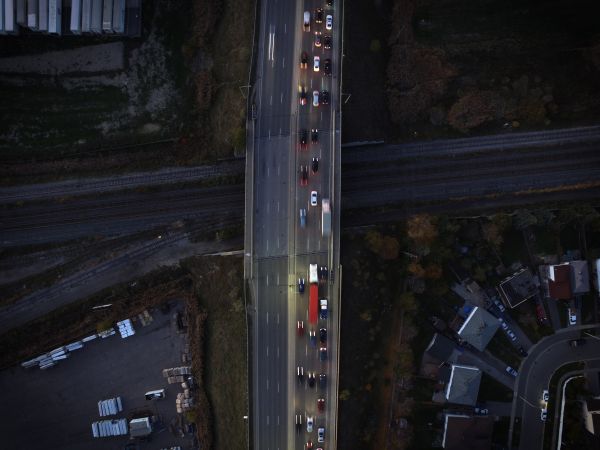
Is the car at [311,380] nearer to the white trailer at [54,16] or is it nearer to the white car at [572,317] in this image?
the white car at [572,317]

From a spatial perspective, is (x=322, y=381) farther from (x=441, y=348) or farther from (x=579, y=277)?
(x=579, y=277)

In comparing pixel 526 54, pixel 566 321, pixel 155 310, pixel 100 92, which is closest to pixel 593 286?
pixel 566 321

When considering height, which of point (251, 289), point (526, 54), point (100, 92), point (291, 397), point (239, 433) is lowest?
point (239, 433)

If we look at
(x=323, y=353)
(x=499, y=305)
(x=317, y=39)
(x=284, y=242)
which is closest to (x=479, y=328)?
(x=499, y=305)

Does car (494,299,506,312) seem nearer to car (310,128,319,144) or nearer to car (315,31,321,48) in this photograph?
car (310,128,319,144)

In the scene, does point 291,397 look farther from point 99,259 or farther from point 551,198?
point 551,198
